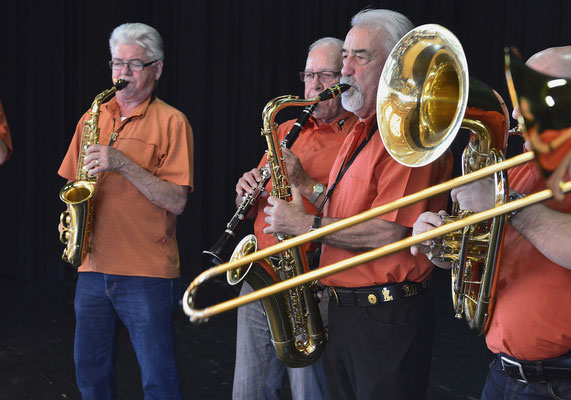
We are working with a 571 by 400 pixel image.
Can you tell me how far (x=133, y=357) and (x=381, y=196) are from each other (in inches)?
99.9

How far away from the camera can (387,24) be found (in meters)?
2.19

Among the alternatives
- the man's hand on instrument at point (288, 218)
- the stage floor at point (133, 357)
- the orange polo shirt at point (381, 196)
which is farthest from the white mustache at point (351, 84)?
the stage floor at point (133, 357)

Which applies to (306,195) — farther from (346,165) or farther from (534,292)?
(534,292)

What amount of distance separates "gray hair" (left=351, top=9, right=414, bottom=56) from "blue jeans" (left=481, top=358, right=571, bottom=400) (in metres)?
1.10

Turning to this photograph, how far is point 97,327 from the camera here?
2.54 m

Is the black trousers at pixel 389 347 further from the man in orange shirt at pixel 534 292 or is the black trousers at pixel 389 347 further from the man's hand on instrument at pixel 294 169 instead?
the man's hand on instrument at pixel 294 169

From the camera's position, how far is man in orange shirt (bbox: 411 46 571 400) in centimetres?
144

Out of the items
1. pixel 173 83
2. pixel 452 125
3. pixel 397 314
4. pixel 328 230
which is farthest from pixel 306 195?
pixel 173 83

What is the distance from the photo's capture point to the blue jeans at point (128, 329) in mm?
2488

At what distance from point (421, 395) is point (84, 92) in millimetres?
5266

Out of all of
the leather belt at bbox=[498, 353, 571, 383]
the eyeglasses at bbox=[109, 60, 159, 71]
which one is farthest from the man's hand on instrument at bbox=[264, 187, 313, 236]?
the eyeglasses at bbox=[109, 60, 159, 71]

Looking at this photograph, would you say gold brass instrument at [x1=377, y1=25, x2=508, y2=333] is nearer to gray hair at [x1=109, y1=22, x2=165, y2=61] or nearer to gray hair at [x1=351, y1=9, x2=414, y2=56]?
gray hair at [x1=351, y1=9, x2=414, y2=56]

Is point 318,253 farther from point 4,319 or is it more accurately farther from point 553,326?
point 4,319

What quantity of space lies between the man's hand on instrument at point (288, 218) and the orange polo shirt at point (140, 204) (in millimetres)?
580
